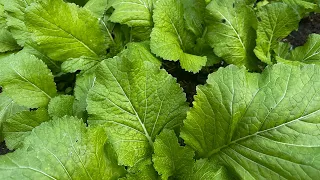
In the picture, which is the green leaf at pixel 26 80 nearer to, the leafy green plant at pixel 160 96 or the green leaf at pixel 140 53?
the leafy green plant at pixel 160 96

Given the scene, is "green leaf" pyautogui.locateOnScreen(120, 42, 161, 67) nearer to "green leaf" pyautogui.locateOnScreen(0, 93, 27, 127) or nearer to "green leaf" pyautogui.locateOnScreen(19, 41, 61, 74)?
"green leaf" pyautogui.locateOnScreen(19, 41, 61, 74)

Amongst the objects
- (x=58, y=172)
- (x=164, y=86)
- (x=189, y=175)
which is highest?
(x=164, y=86)

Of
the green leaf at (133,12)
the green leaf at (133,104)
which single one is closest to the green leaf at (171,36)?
the green leaf at (133,12)

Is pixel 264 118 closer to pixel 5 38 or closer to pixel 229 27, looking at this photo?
pixel 229 27

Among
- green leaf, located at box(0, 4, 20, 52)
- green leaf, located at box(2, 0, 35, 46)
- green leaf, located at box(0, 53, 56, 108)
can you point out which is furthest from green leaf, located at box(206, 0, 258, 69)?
green leaf, located at box(0, 4, 20, 52)

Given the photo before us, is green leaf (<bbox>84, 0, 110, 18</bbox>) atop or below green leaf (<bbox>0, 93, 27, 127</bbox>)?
atop

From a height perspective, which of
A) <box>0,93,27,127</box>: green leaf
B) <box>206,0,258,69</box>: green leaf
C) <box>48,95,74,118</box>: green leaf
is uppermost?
<box>206,0,258,69</box>: green leaf

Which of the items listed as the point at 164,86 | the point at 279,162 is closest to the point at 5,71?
the point at 164,86

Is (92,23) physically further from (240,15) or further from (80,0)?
(240,15)
